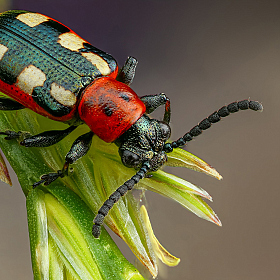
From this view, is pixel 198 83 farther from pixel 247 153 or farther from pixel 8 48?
pixel 8 48

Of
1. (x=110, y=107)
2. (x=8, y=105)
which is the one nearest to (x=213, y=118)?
(x=110, y=107)

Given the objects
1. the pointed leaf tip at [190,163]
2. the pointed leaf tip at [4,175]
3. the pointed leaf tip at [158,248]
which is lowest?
the pointed leaf tip at [158,248]

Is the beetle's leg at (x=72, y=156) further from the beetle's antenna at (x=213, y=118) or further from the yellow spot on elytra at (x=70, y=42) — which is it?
the yellow spot on elytra at (x=70, y=42)

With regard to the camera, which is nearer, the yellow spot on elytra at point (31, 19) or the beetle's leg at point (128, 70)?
the yellow spot on elytra at point (31, 19)

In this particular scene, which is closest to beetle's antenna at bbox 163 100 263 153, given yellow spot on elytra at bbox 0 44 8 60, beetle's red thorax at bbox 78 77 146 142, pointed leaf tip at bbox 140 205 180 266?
beetle's red thorax at bbox 78 77 146 142

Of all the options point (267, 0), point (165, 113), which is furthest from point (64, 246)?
point (267, 0)

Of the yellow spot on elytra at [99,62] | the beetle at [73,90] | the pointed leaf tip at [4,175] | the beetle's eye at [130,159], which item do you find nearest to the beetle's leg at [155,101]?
the beetle at [73,90]
